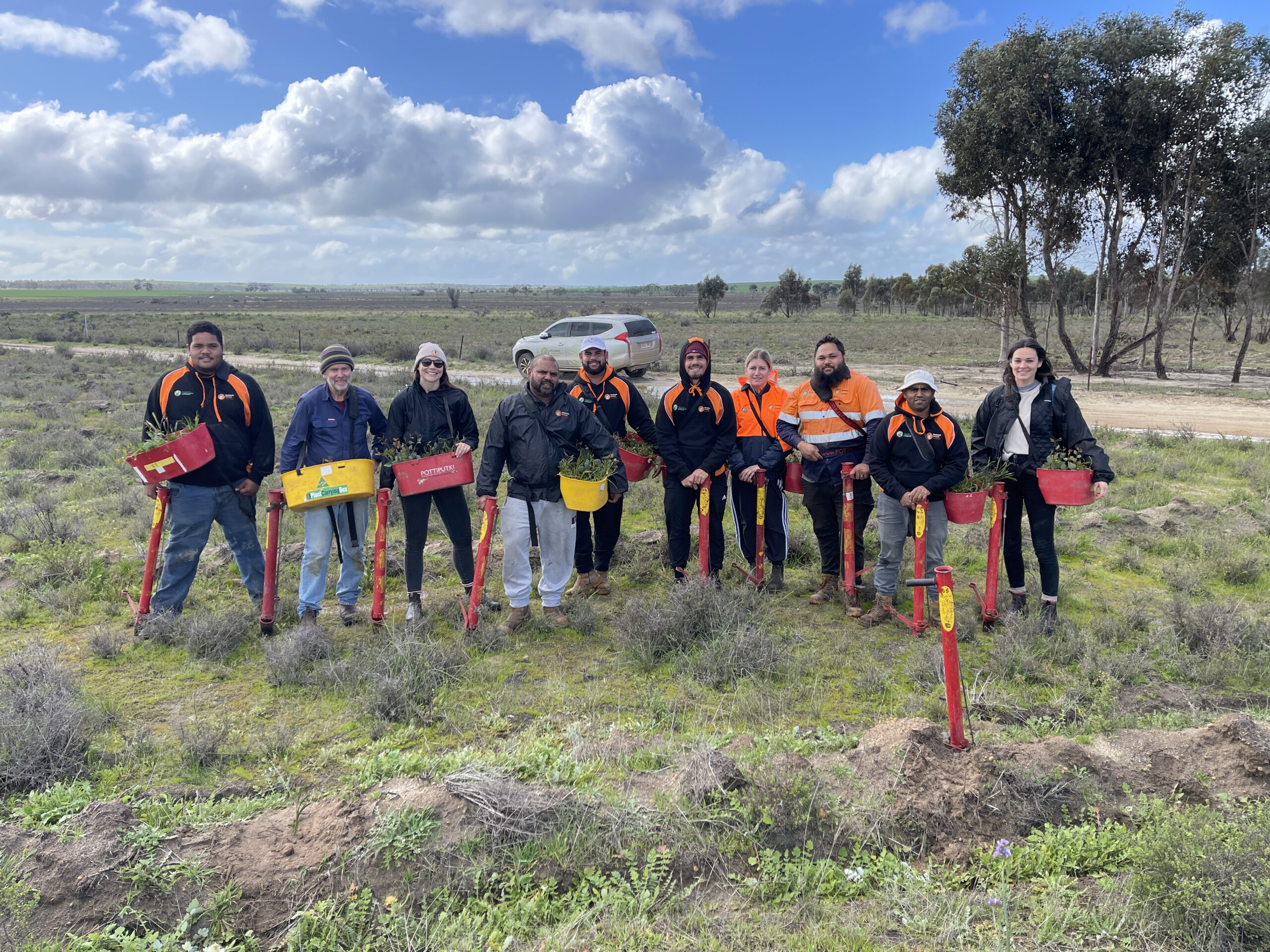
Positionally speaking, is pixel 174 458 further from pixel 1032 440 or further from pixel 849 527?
pixel 1032 440

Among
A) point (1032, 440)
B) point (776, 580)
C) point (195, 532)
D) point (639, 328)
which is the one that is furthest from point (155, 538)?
point (639, 328)

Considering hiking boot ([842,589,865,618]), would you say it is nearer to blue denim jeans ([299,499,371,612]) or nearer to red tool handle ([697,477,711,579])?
red tool handle ([697,477,711,579])

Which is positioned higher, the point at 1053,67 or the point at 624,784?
the point at 1053,67

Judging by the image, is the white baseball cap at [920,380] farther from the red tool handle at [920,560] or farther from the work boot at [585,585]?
the work boot at [585,585]

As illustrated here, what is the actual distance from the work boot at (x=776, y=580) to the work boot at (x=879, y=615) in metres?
0.85

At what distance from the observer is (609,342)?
2212cm

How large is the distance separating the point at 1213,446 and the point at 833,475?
9.46 m

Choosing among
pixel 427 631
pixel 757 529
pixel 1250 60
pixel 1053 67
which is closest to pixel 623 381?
pixel 757 529

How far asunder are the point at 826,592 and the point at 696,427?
5.91 feet

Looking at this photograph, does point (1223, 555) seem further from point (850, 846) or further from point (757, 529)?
point (850, 846)

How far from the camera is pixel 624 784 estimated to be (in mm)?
3445

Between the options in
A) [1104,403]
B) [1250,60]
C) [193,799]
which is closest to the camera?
[193,799]

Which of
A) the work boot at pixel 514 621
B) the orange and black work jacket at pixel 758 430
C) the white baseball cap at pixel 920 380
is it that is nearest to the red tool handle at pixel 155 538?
the work boot at pixel 514 621

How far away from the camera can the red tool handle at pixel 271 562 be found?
202 inches
